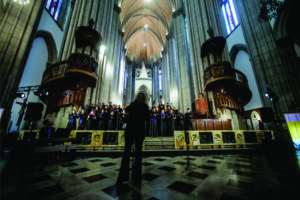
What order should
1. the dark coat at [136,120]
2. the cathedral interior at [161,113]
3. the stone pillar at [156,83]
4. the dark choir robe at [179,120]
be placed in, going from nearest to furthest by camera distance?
the cathedral interior at [161,113], the dark coat at [136,120], the dark choir robe at [179,120], the stone pillar at [156,83]

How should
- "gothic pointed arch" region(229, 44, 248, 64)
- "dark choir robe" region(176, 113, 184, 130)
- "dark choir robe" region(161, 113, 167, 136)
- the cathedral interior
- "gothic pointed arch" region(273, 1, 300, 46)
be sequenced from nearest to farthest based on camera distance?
the cathedral interior < "gothic pointed arch" region(273, 1, 300, 46) < "dark choir robe" region(176, 113, 184, 130) < "dark choir robe" region(161, 113, 167, 136) < "gothic pointed arch" region(229, 44, 248, 64)

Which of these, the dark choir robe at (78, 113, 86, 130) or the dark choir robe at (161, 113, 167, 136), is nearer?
the dark choir robe at (78, 113, 86, 130)

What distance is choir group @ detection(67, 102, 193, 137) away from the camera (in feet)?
20.5

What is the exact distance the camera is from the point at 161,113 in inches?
274

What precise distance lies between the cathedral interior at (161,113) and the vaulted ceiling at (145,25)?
7968 millimetres

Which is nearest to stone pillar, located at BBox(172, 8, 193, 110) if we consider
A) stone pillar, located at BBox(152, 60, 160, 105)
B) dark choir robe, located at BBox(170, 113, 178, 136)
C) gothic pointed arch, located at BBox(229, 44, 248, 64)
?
gothic pointed arch, located at BBox(229, 44, 248, 64)

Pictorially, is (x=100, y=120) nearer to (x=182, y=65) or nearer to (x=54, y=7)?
(x=182, y=65)

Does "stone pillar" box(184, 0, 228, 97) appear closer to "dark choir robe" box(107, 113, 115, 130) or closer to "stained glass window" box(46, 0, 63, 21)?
"dark choir robe" box(107, 113, 115, 130)

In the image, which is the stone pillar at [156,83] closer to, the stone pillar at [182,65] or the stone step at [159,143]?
the stone pillar at [182,65]

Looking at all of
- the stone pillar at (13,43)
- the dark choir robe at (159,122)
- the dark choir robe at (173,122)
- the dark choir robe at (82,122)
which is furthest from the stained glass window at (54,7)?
the dark choir robe at (173,122)

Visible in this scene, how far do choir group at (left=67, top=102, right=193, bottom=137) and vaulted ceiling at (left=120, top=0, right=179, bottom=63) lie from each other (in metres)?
15.7

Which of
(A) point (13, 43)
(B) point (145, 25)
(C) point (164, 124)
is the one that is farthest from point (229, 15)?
(A) point (13, 43)

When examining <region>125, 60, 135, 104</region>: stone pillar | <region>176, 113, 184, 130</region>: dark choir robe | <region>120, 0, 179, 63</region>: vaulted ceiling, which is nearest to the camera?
<region>176, 113, 184, 130</region>: dark choir robe

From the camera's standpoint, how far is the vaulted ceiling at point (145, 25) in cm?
1923
